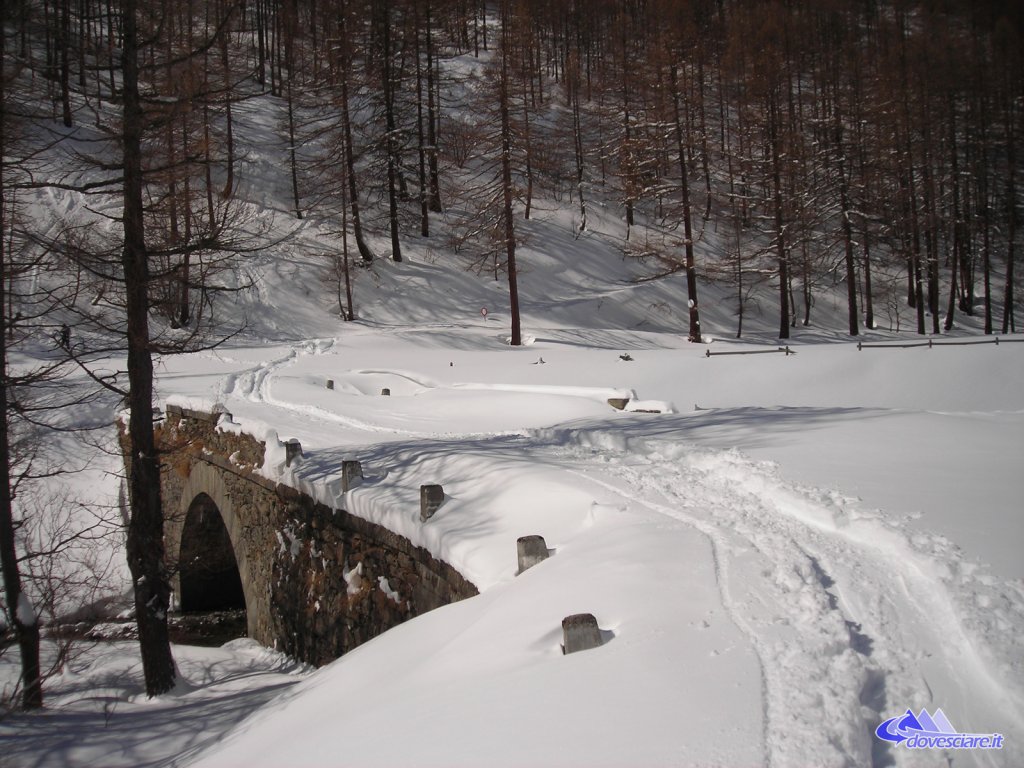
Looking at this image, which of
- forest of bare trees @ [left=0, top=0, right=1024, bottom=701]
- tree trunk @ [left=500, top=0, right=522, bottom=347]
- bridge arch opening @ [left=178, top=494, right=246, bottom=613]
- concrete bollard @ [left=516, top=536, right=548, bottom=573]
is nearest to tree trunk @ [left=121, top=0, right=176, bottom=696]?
forest of bare trees @ [left=0, top=0, right=1024, bottom=701]

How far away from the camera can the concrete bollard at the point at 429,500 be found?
268 inches

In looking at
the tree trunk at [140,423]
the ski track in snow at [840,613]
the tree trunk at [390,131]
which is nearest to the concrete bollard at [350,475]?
the tree trunk at [140,423]

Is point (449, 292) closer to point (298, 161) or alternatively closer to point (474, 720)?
point (298, 161)

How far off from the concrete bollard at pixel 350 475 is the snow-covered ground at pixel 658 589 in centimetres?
14

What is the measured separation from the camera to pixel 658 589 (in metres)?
4.11

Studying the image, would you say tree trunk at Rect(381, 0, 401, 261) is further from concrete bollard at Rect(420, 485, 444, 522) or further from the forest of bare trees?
concrete bollard at Rect(420, 485, 444, 522)

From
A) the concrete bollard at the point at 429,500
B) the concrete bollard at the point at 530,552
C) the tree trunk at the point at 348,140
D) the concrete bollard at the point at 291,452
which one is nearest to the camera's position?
the concrete bollard at the point at 530,552

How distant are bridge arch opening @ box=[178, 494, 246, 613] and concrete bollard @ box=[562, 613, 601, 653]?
38.5ft

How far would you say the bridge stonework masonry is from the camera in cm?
716

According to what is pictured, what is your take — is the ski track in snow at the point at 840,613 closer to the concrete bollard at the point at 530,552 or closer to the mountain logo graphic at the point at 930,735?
the mountain logo graphic at the point at 930,735

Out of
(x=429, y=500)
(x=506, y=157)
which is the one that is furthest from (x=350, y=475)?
(x=506, y=157)

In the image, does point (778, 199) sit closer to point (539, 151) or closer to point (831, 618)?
point (539, 151)

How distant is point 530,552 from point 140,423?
4823 millimetres

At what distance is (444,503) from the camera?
7.06 meters
